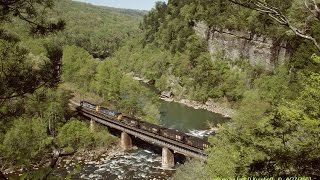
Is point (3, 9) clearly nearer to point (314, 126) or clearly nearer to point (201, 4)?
point (314, 126)

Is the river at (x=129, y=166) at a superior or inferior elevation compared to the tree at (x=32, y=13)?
inferior

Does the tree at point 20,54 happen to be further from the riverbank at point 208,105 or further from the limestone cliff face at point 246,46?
the limestone cliff face at point 246,46

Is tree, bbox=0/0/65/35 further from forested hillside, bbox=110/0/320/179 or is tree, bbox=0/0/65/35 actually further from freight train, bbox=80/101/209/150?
freight train, bbox=80/101/209/150

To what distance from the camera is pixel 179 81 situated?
9188 cm

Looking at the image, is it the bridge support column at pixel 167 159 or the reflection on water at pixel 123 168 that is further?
the bridge support column at pixel 167 159

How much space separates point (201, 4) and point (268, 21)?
25930 millimetres

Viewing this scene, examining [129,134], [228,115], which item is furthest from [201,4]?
[129,134]

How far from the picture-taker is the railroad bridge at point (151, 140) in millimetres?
40213

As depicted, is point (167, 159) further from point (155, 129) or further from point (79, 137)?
point (79, 137)

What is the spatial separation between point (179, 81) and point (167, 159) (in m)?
50.7

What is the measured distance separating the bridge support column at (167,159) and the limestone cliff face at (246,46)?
135 ft

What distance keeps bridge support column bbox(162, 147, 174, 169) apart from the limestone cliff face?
4129 cm

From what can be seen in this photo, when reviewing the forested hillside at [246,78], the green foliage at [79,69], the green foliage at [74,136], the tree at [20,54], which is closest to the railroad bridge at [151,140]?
the green foliage at [74,136]

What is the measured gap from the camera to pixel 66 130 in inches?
1881
